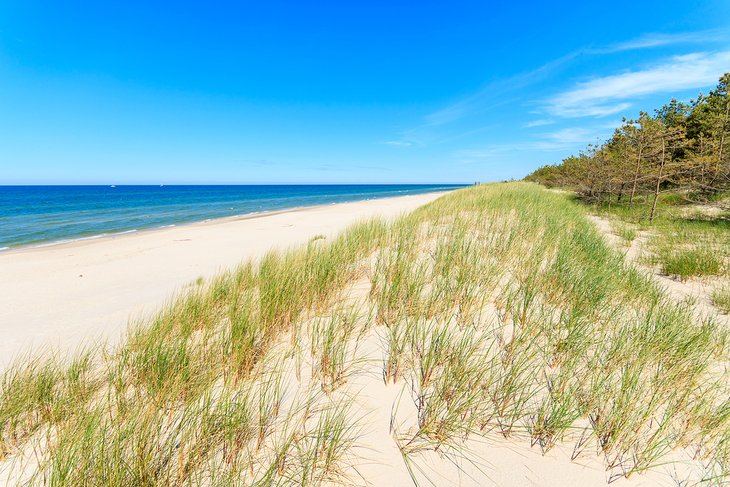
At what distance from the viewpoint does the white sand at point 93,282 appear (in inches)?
152

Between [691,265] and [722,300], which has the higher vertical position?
[691,265]

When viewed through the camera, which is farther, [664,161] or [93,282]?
[664,161]

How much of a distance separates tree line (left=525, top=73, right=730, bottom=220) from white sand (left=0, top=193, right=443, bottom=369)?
45.3 ft

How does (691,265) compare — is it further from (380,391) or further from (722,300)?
(380,391)

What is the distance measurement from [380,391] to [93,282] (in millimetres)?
7478

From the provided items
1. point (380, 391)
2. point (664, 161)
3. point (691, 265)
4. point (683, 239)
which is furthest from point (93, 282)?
point (664, 161)

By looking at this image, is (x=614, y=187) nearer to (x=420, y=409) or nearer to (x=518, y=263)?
(x=518, y=263)

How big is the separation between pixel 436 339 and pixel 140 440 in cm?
184

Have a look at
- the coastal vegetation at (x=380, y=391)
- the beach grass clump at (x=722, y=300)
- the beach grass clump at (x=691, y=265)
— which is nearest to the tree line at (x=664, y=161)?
the beach grass clump at (x=691, y=265)

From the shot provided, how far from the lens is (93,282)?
613 centimetres

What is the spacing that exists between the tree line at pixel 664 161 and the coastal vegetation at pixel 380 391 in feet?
32.0

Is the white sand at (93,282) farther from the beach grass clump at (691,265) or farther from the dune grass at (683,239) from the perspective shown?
the dune grass at (683,239)

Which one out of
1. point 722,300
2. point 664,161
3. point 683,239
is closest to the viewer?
point 722,300

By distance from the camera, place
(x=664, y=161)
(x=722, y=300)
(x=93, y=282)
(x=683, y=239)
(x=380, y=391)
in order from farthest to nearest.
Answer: (x=664, y=161) → (x=683, y=239) → (x=93, y=282) → (x=722, y=300) → (x=380, y=391)
